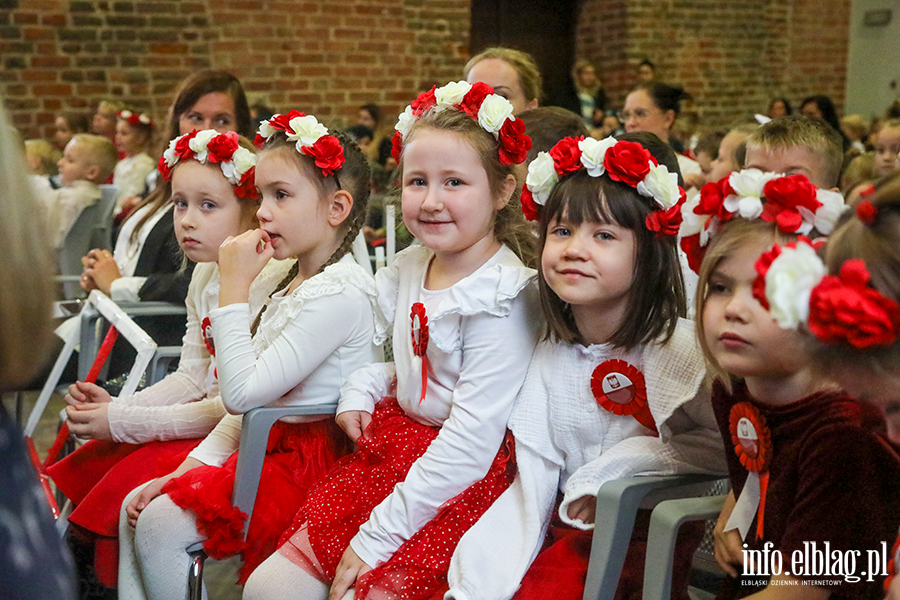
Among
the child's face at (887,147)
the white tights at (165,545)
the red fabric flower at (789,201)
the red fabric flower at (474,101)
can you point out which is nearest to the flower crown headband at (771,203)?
the red fabric flower at (789,201)

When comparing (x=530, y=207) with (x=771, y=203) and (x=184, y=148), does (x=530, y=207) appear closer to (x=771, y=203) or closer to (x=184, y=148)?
(x=771, y=203)

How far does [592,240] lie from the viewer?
1.50 meters

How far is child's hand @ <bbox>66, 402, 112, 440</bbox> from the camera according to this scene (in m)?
2.04

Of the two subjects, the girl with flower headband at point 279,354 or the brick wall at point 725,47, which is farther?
the brick wall at point 725,47

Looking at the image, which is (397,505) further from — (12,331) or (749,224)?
(12,331)

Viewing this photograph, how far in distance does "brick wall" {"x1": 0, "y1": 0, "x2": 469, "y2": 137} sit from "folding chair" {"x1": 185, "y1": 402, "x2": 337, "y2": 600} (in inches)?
178

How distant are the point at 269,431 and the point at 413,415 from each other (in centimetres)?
29

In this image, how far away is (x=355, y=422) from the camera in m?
1.75

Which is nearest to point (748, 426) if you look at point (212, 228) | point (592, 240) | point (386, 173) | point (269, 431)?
point (592, 240)

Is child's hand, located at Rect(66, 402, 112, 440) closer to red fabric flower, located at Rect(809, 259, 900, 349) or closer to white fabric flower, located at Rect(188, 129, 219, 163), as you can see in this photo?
white fabric flower, located at Rect(188, 129, 219, 163)

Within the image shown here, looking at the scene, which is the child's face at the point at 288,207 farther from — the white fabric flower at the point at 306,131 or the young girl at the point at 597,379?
the young girl at the point at 597,379

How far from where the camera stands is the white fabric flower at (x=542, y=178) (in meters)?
1.55

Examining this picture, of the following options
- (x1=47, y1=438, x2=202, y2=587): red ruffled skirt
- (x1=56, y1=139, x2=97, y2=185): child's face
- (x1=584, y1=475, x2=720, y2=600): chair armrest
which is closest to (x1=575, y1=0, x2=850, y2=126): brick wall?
(x1=56, y1=139, x2=97, y2=185): child's face

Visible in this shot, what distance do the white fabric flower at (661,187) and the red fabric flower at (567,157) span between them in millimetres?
117
